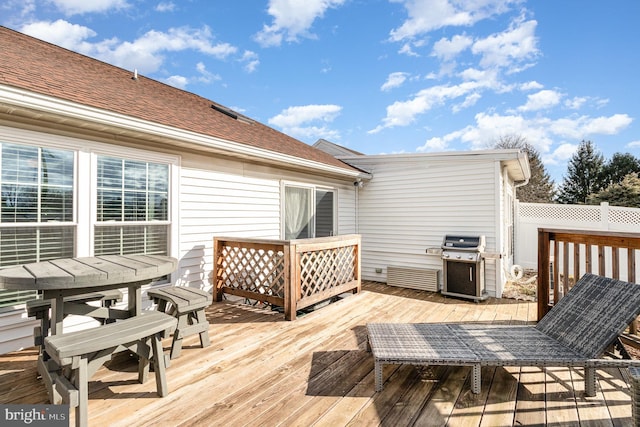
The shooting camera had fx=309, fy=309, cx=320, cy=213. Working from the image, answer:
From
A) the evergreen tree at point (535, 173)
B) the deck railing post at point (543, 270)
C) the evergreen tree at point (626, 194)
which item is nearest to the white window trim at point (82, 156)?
the deck railing post at point (543, 270)

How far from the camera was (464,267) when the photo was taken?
5.62 meters

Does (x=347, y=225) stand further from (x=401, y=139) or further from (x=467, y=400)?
(x=401, y=139)

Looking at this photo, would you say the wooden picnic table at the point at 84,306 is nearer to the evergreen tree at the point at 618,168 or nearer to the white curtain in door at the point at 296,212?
the white curtain in door at the point at 296,212

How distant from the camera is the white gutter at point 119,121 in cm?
258

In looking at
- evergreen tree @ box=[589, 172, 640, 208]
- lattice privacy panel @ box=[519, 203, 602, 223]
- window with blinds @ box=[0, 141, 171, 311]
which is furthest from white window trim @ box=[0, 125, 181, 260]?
evergreen tree @ box=[589, 172, 640, 208]

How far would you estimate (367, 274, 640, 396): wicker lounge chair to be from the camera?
90.5 inches

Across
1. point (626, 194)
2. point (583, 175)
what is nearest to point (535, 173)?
point (583, 175)

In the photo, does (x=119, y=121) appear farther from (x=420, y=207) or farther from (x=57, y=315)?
(x=420, y=207)

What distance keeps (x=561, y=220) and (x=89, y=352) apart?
1063cm

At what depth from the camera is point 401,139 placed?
21938mm

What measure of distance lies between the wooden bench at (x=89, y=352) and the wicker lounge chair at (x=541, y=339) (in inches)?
64.2

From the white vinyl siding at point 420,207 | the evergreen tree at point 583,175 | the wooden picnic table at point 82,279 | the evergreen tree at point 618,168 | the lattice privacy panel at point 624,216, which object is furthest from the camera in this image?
the evergreen tree at point 583,175

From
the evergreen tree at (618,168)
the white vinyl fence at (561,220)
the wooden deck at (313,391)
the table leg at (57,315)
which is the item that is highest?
the evergreen tree at (618,168)

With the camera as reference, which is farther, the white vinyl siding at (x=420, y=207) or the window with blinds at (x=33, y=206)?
the white vinyl siding at (x=420, y=207)
